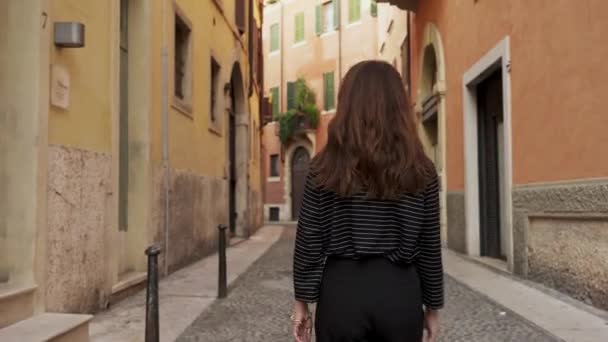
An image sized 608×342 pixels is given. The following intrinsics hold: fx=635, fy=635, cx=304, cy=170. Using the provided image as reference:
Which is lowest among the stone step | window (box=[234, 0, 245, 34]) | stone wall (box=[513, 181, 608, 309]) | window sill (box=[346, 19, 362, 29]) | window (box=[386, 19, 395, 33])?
the stone step

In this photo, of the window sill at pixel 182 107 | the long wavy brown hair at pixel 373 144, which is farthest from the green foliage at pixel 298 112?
the long wavy brown hair at pixel 373 144

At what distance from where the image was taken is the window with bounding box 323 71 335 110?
30.6 metres

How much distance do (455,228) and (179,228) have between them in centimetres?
564

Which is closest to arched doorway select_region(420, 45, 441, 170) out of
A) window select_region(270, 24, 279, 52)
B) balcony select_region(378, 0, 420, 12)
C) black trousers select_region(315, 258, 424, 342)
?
balcony select_region(378, 0, 420, 12)

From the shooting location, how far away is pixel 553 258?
23.9 ft

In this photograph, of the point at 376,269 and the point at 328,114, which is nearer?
the point at 376,269

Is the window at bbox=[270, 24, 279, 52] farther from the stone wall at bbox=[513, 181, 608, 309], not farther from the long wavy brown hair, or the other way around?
the long wavy brown hair

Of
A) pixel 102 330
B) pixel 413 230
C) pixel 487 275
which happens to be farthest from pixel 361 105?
pixel 487 275

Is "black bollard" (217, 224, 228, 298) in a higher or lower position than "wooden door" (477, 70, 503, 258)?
lower

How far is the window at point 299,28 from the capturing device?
108ft

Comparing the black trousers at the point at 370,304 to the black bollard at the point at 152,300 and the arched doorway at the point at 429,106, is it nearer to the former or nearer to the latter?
the black bollard at the point at 152,300

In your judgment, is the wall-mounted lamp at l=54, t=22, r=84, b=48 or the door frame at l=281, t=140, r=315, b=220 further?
the door frame at l=281, t=140, r=315, b=220

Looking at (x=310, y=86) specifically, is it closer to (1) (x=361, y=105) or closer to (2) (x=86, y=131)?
(2) (x=86, y=131)

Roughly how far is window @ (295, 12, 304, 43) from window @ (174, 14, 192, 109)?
2263 centimetres
